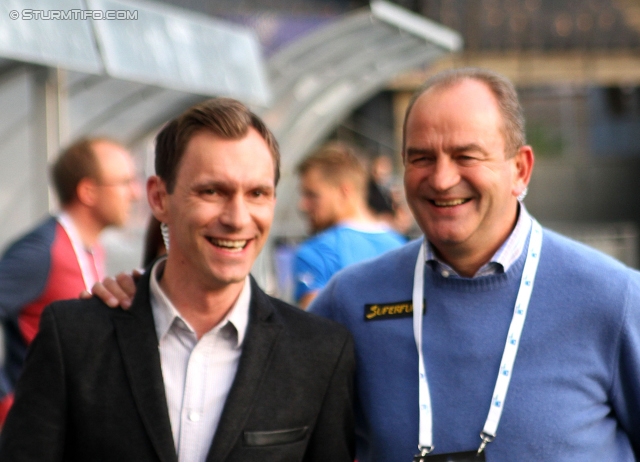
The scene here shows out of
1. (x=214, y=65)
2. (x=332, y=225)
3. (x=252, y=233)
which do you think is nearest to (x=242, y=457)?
(x=252, y=233)

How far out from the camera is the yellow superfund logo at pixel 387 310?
9.06 feet

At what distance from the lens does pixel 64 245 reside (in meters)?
4.27

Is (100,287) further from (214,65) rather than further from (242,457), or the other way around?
(214,65)

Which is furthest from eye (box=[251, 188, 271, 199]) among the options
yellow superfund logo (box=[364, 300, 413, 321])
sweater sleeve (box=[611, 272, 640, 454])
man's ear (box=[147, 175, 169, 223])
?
sweater sleeve (box=[611, 272, 640, 454])

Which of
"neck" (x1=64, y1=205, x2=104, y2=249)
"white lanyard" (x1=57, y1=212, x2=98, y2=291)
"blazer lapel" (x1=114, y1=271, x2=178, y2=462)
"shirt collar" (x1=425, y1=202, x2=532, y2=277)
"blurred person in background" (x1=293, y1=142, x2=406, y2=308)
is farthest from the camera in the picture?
"blurred person in background" (x1=293, y1=142, x2=406, y2=308)

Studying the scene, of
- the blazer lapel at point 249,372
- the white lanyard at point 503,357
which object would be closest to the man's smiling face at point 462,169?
the white lanyard at point 503,357

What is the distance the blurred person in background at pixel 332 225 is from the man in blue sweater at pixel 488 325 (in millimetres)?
2390

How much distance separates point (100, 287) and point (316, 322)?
0.63 meters

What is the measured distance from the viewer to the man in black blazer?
2.36 meters

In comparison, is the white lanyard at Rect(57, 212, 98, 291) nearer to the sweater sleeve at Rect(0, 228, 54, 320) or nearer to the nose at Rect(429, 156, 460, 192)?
the sweater sleeve at Rect(0, 228, 54, 320)

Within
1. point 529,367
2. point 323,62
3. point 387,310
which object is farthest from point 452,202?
point 323,62

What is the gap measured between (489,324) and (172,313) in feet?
2.94

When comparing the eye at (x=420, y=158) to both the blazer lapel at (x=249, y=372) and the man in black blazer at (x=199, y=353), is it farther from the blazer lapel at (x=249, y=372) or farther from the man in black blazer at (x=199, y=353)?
the blazer lapel at (x=249, y=372)

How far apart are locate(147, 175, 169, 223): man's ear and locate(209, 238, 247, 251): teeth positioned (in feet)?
0.63
